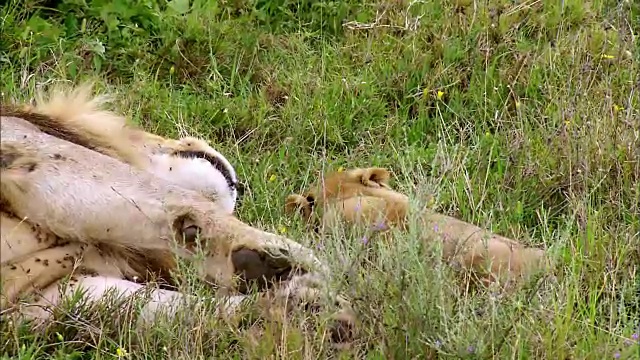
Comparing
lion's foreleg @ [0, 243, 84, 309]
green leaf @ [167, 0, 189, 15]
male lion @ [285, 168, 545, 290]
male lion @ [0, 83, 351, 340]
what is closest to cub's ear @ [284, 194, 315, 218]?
male lion @ [285, 168, 545, 290]

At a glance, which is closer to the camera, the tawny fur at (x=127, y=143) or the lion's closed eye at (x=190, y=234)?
the lion's closed eye at (x=190, y=234)

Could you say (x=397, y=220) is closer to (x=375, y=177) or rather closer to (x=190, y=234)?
(x=375, y=177)

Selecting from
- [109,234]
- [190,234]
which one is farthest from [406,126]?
[109,234]

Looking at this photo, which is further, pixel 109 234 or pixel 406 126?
pixel 406 126

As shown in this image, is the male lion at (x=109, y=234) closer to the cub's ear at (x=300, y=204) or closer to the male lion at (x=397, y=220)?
the male lion at (x=397, y=220)

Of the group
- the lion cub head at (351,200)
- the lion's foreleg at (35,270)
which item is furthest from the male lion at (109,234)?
the lion cub head at (351,200)

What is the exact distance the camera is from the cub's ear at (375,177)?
4.36 metres

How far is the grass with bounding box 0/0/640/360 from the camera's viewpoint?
3168 mm

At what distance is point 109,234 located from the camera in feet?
11.8

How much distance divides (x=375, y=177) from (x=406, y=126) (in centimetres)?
80

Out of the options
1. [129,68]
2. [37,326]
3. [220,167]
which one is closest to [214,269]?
[37,326]

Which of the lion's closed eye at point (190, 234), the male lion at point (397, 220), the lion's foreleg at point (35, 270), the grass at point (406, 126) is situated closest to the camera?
the grass at point (406, 126)

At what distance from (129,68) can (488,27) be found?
6.05ft

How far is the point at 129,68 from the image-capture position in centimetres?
554
